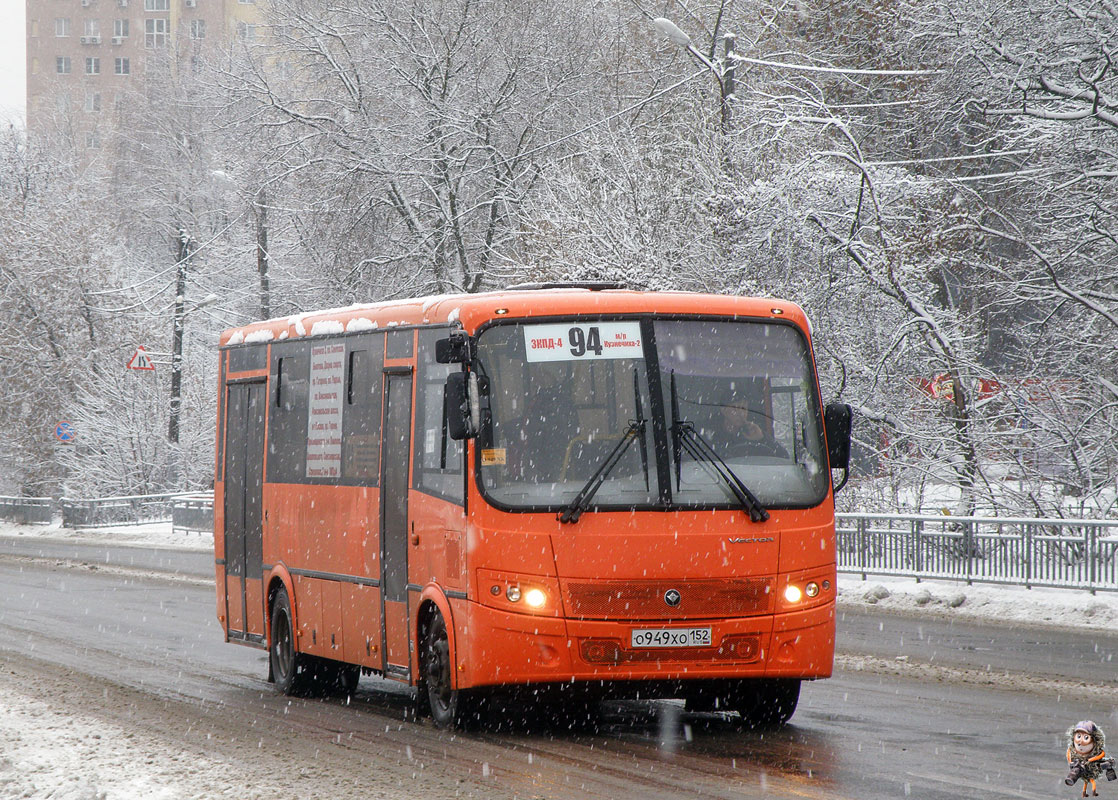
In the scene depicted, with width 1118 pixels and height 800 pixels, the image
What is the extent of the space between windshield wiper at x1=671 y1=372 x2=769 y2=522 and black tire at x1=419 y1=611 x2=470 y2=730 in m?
1.80

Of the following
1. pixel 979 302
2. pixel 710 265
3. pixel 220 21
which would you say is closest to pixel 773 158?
pixel 710 265

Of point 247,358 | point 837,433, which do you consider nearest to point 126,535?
point 247,358

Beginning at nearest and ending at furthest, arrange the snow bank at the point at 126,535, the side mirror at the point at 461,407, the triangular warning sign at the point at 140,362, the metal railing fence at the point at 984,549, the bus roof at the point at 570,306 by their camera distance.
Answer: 1. the side mirror at the point at 461,407
2. the bus roof at the point at 570,306
3. the metal railing fence at the point at 984,549
4. the snow bank at the point at 126,535
5. the triangular warning sign at the point at 140,362

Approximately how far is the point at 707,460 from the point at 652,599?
0.92 meters

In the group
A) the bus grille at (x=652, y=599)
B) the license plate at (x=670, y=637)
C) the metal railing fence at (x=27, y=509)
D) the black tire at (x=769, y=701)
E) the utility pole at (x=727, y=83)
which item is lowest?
the black tire at (x=769, y=701)

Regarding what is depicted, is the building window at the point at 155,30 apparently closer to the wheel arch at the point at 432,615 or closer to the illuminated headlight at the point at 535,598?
the wheel arch at the point at 432,615

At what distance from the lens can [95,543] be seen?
43156mm

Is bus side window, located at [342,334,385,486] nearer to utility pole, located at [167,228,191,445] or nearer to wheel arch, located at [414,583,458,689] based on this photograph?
wheel arch, located at [414,583,458,689]

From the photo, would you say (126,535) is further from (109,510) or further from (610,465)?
(610,465)

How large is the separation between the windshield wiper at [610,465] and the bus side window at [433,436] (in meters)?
0.76

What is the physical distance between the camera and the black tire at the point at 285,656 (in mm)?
13570

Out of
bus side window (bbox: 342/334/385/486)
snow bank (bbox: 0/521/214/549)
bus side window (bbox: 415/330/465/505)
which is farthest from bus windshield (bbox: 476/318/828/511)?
snow bank (bbox: 0/521/214/549)

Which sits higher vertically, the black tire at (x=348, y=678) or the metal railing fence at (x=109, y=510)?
the metal railing fence at (x=109, y=510)

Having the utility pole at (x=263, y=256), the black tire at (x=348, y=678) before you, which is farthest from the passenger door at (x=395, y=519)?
the utility pole at (x=263, y=256)
